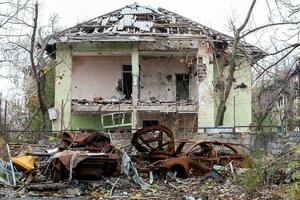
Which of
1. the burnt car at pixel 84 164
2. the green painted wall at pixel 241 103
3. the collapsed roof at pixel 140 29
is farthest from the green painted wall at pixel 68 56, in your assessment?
the burnt car at pixel 84 164

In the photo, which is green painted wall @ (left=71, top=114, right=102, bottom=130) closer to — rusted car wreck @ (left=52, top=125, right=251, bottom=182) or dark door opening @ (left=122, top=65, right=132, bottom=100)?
dark door opening @ (left=122, top=65, right=132, bottom=100)

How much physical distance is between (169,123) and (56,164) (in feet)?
48.4

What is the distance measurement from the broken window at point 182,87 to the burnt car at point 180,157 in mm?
13187

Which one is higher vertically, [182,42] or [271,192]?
[182,42]

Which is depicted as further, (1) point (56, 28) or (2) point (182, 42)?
(1) point (56, 28)

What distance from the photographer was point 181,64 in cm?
2719

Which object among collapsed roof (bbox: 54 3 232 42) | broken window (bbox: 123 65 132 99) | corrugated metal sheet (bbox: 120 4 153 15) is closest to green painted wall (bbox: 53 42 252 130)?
collapsed roof (bbox: 54 3 232 42)

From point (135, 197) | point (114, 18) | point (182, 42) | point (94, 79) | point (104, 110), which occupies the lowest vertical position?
point (135, 197)

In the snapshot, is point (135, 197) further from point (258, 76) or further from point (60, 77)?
point (60, 77)

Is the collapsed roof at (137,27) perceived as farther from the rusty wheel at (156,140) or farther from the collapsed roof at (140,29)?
the rusty wheel at (156,140)

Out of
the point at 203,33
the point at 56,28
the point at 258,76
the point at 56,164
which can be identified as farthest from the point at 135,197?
the point at 56,28

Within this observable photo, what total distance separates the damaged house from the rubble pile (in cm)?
958

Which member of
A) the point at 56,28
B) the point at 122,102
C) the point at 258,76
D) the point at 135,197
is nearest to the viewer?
the point at 135,197

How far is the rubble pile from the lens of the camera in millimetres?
10344
